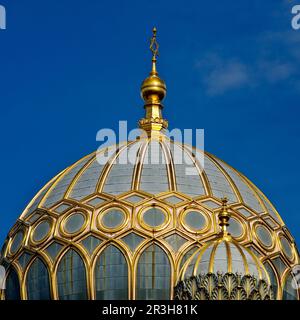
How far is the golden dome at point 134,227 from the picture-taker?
5375 cm

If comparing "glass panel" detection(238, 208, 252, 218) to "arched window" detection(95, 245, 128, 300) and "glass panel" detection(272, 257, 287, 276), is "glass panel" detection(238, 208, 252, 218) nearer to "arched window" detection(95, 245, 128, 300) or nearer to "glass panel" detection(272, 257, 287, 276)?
"glass panel" detection(272, 257, 287, 276)

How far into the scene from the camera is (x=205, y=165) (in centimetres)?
5725

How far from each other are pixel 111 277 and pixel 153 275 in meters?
1.22

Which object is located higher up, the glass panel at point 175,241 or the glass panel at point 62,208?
the glass panel at point 62,208

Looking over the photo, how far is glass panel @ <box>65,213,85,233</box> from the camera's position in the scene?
180ft

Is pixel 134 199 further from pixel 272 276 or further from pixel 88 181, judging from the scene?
pixel 272 276

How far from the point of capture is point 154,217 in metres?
54.7

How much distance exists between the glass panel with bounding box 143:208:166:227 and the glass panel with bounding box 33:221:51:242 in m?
3.05

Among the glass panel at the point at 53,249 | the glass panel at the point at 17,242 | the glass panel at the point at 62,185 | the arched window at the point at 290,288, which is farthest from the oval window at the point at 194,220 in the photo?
the glass panel at the point at 17,242

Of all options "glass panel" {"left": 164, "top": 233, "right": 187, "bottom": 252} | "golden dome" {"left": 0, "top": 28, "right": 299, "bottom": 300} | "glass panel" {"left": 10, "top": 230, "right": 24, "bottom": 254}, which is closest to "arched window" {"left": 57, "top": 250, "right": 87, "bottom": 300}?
"golden dome" {"left": 0, "top": 28, "right": 299, "bottom": 300}

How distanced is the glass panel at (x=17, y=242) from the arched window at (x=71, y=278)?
2.07 m

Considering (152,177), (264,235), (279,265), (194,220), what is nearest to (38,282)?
(152,177)

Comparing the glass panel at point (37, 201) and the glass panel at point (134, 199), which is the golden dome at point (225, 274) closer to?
the glass panel at point (134, 199)

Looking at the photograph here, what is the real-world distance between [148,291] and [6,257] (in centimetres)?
512
